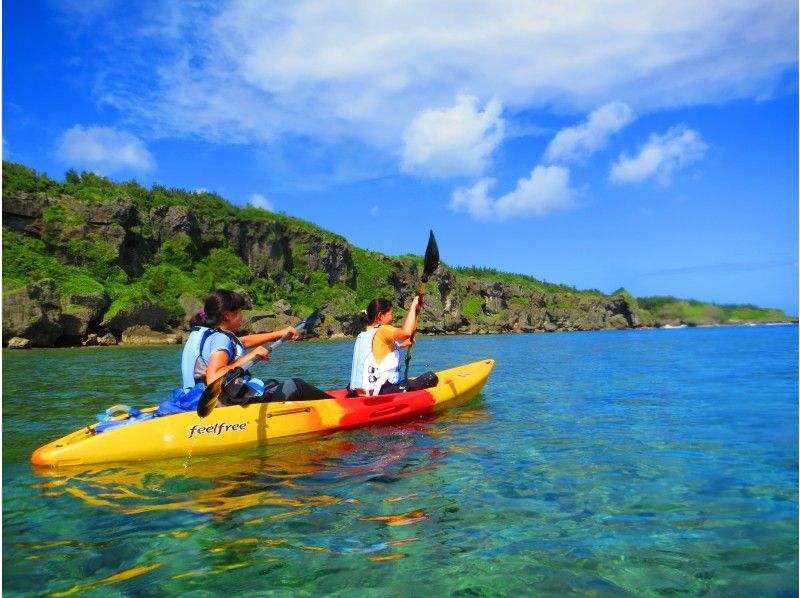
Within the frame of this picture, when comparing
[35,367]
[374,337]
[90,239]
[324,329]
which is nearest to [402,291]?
[324,329]

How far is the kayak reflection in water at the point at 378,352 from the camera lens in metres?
7.63

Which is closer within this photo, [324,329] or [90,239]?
[90,239]

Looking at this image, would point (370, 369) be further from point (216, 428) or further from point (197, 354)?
point (197, 354)

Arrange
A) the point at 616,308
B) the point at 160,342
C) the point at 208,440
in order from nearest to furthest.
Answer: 1. the point at 208,440
2. the point at 160,342
3. the point at 616,308

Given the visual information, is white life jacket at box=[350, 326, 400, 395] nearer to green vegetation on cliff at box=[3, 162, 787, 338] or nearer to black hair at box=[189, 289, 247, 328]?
black hair at box=[189, 289, 247, 328]

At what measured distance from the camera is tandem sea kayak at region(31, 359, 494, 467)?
558 cm

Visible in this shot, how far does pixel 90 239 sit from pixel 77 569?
4190 cm

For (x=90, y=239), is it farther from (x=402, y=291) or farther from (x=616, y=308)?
(x=616, y=308)

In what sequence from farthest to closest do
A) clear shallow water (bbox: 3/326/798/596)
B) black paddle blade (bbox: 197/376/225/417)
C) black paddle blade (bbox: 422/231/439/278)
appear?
black paddle blade (bbox: 422/231/439/278) → black paddle blade (bbox: 197/376/225/417) → clear shallow water (bbox: 3/326/798/596)

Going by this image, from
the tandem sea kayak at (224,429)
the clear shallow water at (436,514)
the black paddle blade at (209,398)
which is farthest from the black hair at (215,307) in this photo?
the clear shallow water at (436,514)

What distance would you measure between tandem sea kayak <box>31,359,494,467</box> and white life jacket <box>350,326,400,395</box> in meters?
0.28

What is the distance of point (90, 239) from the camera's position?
39438 mm

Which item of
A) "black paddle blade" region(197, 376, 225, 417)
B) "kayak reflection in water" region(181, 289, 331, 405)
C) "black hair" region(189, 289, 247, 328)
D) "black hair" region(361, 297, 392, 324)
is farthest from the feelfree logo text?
"black hair" region(361, 297, 392, 324)

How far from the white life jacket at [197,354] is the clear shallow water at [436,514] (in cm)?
96
